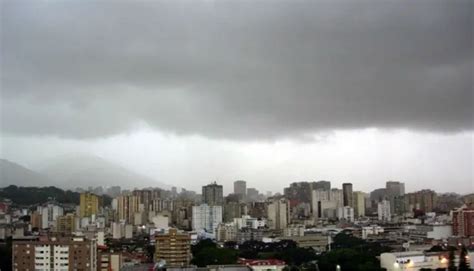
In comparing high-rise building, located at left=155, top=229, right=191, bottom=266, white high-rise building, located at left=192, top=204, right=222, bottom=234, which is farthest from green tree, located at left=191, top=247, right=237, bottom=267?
white high-rise building, located at left=192, top=204, right=222, bottom=234

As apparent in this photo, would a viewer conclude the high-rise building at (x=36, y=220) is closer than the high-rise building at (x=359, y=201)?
Yes

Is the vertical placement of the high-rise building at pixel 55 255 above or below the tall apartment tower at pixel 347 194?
below

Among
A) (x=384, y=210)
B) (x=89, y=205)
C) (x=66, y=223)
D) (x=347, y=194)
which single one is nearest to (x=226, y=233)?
(x=66, y=223)

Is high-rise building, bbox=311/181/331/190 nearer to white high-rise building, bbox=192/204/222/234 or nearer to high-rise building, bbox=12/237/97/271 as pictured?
white high-rise building, bbox=192/204/222/234

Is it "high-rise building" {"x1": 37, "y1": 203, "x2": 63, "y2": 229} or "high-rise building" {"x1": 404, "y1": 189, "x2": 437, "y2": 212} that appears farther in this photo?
"high-rise building" {"x1": 404, "y1": 189, "x2": 437, "y2": 212}

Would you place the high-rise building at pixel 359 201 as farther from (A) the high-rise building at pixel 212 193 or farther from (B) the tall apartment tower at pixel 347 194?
(A) the high-rise building at pixel 212 193

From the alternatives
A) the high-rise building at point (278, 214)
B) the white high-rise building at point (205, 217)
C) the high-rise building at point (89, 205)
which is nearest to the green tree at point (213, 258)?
the high-rise building at point (278, 214)
